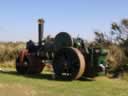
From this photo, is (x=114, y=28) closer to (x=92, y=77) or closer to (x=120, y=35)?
(x=120, y=35)

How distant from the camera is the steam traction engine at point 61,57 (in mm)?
21703

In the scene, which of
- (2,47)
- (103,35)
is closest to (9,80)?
(103,35)

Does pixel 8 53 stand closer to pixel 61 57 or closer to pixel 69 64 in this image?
pixel 61 57

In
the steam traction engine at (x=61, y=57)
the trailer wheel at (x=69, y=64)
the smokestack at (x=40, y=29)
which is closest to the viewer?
the trailer wheel at (x=69, y=64)

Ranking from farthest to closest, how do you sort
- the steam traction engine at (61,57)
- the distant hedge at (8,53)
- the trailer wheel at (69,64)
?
the distant hedge at (8,53) < the steam traction engine at (61,57) < the trailer wheel at (69,64)

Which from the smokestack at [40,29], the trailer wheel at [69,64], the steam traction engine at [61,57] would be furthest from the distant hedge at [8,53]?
the trailer wheel at [69,64]

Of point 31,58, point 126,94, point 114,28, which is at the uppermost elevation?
point 114,28

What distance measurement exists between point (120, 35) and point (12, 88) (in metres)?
16.3

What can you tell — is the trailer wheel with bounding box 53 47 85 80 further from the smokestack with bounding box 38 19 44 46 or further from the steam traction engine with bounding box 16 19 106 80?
the smokestack with bounding box 38 19 44 46

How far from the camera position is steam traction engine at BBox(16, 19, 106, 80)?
21.7m

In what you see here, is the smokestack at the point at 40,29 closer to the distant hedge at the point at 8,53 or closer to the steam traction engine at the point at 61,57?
the steam traction engine at the point at 61,57

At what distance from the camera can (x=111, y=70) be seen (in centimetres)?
2530

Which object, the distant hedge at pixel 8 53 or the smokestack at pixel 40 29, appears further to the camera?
the distant hedge at pixel 8 53

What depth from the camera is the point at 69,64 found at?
22125 millimetres
